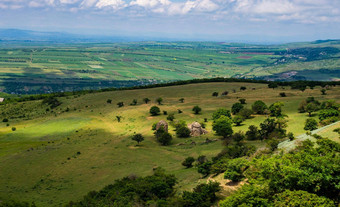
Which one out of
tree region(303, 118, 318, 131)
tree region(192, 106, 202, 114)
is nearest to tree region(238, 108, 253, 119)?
tree region(192, 106, 202, 114)

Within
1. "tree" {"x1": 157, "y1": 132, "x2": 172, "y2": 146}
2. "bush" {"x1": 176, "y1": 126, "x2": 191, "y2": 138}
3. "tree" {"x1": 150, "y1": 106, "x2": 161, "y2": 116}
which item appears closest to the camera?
"tree" {"x1": 157, "y1": 132, "x2": 172, "y2": 146}

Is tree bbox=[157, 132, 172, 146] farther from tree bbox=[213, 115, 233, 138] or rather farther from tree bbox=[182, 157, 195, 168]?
tree bbox=[182, 157, 195, 168]

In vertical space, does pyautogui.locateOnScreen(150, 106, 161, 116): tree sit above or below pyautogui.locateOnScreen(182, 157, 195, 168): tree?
below

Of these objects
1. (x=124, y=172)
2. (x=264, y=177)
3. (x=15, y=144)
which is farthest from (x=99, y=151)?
(x=264, y=177)

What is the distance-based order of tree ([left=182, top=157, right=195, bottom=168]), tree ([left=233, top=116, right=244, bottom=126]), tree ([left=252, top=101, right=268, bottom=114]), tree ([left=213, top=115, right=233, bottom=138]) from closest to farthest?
tree ([left=182, top=157, right=195, bottom=168]) < tree ([left=213, top=115, right=233, bottom=138]) < tree ([left=233, top=116, right=244, bottom=126]) < tree ([left=252, top=101, right=268, bottom=114])

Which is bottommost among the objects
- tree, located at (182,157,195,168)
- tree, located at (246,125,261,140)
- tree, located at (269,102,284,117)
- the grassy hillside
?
the grassy hillside

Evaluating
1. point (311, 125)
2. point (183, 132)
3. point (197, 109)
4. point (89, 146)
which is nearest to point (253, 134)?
point (311, 125)

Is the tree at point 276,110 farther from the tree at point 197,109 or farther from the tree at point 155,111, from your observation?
the tree at point 155,111

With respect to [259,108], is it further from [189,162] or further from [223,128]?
[189,162]

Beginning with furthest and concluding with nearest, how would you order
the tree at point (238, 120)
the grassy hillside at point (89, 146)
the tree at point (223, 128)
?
the tree at point (238, 120) < the tree at point (223, 128) < the grassy hillside at point (89, 146)

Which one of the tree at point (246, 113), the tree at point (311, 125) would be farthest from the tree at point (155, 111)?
the tree at point (311, 125)
